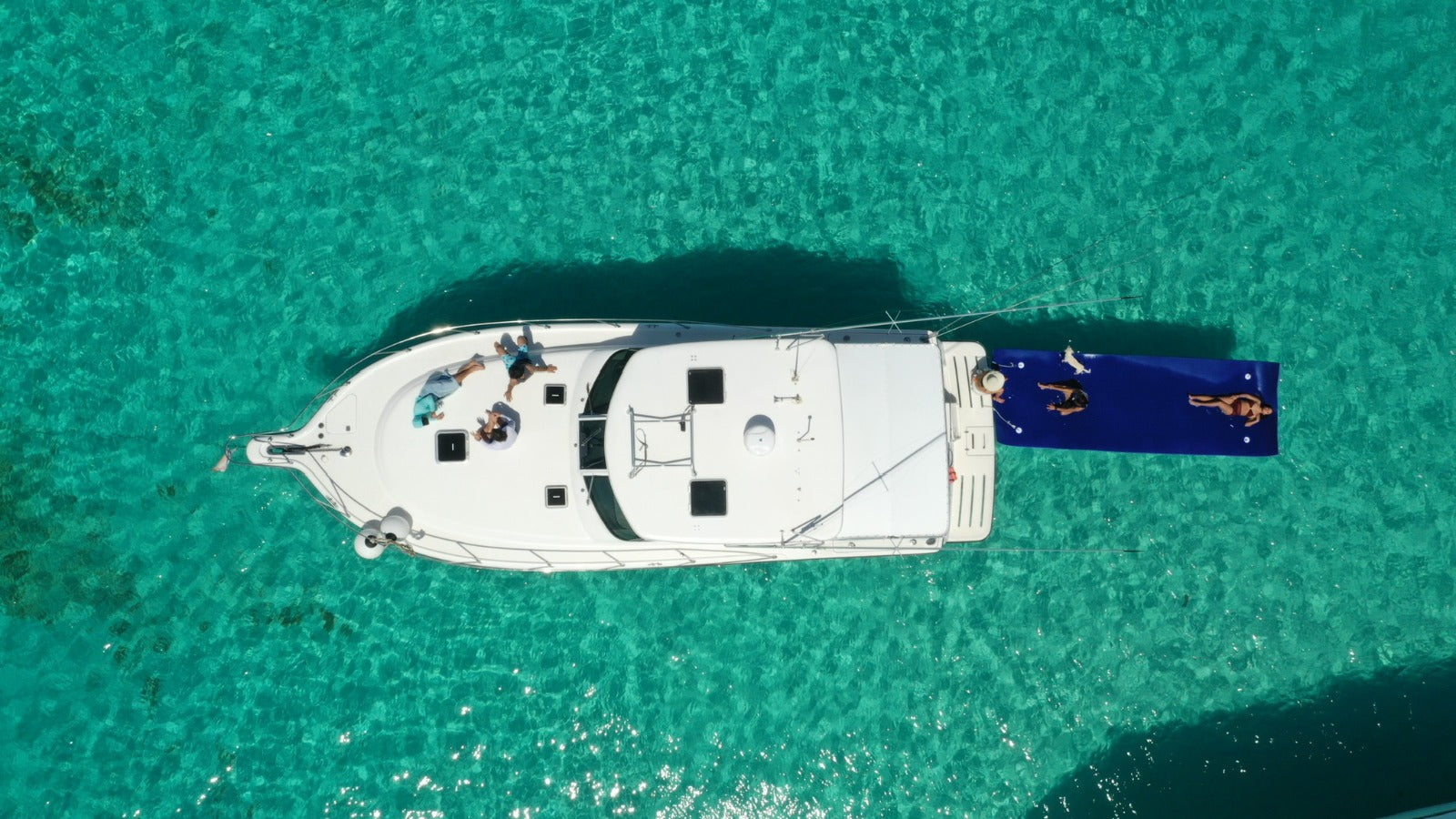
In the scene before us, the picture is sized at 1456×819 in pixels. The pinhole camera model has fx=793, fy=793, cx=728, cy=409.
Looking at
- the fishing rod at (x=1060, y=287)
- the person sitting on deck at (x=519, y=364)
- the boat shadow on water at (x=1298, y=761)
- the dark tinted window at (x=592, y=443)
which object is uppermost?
the fishing rod at (x=1060, y=287)

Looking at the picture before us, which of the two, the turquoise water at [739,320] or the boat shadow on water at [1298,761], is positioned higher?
the turquoise water at [739,320]

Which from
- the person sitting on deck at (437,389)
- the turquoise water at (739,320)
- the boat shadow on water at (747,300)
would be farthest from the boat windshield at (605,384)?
the turquoise water at (739,320)

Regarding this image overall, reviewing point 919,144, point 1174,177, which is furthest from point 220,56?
point 1174,177

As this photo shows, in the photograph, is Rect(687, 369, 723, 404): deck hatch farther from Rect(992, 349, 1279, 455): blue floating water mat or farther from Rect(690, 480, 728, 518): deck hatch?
Rect(992, 349, 1279, 455): blue floating water mat

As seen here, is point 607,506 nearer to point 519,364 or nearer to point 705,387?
point 705,387

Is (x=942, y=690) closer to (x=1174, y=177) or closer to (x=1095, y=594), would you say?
(x=1095, y=594)

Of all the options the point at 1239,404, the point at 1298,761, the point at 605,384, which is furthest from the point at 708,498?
the point at 1298,761

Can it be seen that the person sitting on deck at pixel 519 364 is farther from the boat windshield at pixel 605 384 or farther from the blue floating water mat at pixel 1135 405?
the blue floating water mat at pixel 1135 405
